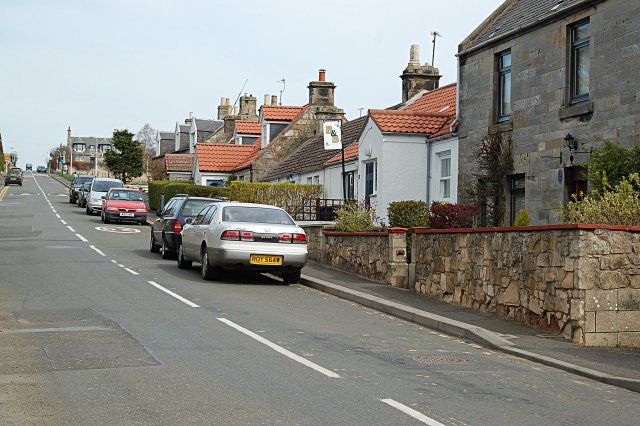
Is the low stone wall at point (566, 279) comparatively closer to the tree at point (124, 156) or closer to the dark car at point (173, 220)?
the dark car at point (173, 220)

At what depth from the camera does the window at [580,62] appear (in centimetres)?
2012

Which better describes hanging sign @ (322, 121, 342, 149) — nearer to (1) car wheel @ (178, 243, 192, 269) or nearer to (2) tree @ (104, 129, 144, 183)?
(1) car wheel @ (178, 243, 192, 269)

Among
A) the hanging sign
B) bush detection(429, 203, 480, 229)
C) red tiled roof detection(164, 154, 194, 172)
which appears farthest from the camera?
red tiled roof detection(164, 154, 194, 172)

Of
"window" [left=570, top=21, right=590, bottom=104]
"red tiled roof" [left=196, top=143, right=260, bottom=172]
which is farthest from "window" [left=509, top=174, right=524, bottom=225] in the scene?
"red tiled roof" [left=196, top=143, right=260, bottom=172]

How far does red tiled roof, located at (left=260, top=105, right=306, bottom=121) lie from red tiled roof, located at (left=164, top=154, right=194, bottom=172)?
19493 millimetres

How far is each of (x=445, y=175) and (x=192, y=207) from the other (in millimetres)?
8605

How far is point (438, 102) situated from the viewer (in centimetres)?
3338

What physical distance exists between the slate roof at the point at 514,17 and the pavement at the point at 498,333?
26.6ft

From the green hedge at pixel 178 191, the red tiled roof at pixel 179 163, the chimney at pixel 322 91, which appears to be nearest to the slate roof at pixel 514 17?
the green hedge at pixel 178 191

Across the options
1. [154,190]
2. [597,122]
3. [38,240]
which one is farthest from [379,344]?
[154,190]

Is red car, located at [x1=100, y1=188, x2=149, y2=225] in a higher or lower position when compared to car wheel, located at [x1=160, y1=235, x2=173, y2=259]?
higher

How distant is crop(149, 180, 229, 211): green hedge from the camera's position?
3798 cm

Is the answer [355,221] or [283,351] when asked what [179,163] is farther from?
[283,351]

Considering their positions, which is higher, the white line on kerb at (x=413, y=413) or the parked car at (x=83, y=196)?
the parked car at (x=83, y=196)
